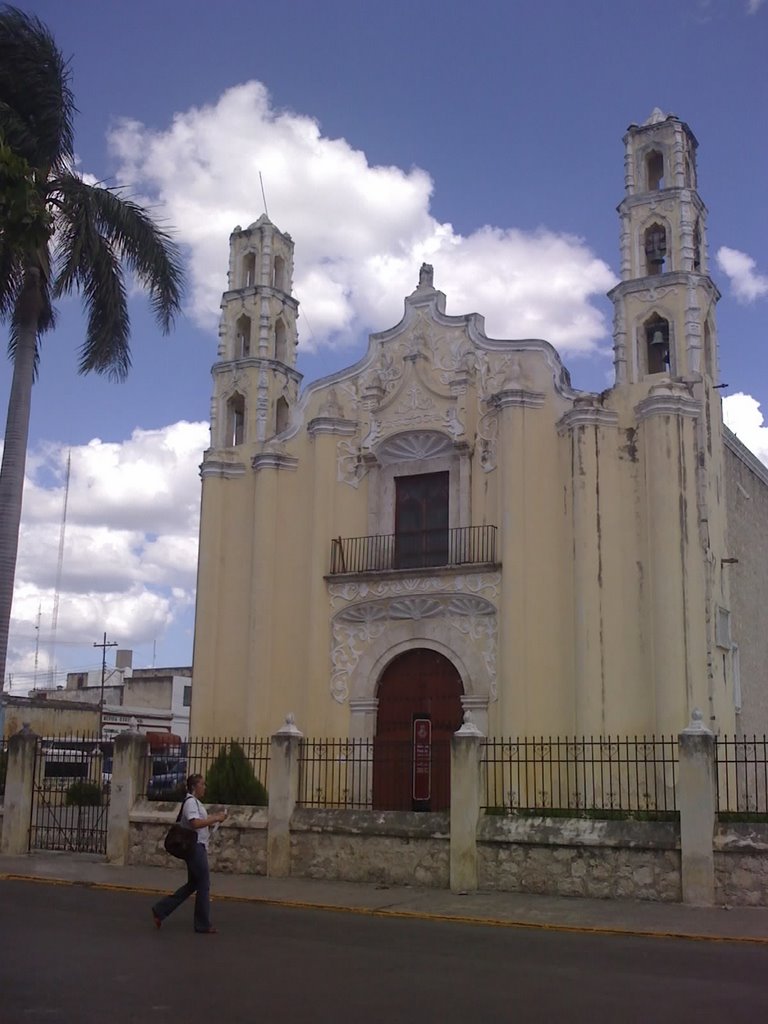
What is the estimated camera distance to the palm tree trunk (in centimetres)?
1834

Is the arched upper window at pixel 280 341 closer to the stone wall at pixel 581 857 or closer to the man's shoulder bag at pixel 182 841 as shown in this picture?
the stone wall at pixel 581 857

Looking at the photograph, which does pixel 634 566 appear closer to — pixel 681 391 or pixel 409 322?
pixel 681 391

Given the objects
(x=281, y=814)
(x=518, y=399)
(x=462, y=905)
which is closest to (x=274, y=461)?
(x=518, y=399)

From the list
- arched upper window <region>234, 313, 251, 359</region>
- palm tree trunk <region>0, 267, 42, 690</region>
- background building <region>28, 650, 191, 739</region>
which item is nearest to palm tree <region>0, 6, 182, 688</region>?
palm tree trunk <region>0, 267, 42, 690</region>

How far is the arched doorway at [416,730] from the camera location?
63.1ft

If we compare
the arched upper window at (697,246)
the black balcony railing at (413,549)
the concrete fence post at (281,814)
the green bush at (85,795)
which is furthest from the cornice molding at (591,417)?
the green bush at (85,795)

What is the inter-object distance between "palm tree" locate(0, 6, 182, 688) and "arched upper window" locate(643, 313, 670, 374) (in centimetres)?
819

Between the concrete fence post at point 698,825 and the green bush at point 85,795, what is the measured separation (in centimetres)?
1074

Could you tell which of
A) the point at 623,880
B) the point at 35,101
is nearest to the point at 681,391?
the point at 623,880

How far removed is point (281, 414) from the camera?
24.3 m

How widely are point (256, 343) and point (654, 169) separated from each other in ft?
28.2

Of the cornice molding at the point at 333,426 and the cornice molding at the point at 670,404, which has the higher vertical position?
the cornice molding at the point at 333,426

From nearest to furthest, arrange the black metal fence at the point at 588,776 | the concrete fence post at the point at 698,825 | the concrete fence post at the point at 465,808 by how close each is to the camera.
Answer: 1. the concrete fence post at the point at 698,825
2. the concrete fence post at the point at 465,808
3. the black metal fence at the point at 588,776

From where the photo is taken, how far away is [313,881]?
561 inches
